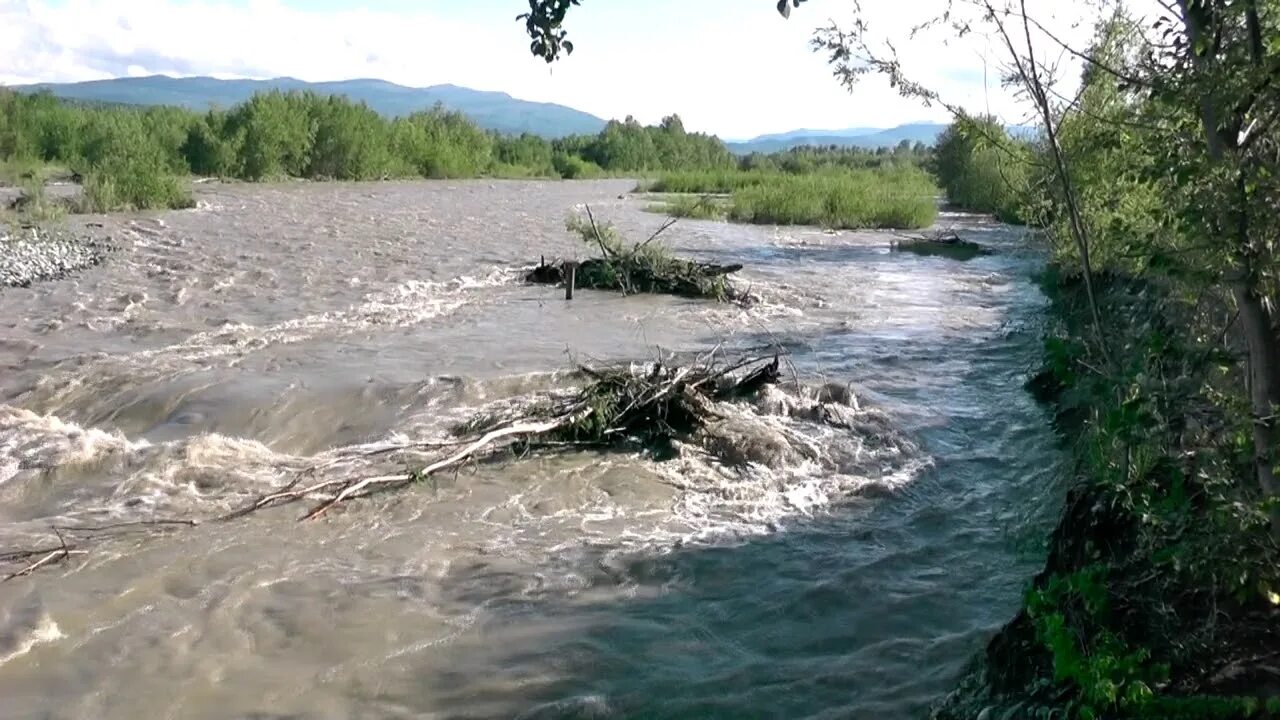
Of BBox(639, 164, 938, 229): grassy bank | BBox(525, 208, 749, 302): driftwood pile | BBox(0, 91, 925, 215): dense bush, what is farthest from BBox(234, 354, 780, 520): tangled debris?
BBox(0, 91, 925, 215): dense bush

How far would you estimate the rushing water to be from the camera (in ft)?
16.0

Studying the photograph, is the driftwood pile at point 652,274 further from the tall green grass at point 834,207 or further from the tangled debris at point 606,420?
the tall green grass at point 834,207

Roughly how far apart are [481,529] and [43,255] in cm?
1478

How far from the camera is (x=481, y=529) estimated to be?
6758 mm

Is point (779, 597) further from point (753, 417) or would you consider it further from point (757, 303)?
point (757, 303)

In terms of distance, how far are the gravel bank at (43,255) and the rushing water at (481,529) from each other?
9.04ft

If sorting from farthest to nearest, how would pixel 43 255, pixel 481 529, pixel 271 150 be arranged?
1. pixel 271 150
2. pixel 43 255
3. pixel 481 529

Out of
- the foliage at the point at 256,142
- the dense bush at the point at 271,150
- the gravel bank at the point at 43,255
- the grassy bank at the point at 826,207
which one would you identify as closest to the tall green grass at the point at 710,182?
the dense bush at the point at 271,150

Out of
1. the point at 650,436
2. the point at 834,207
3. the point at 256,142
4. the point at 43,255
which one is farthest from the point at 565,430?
the point at 256,142

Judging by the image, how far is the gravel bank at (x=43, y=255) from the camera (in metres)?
16.5

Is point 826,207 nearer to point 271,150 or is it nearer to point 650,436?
point 271,150

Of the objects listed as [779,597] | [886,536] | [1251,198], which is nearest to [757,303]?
[886,536]

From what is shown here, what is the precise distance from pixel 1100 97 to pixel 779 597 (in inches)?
135

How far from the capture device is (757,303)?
16.6m
